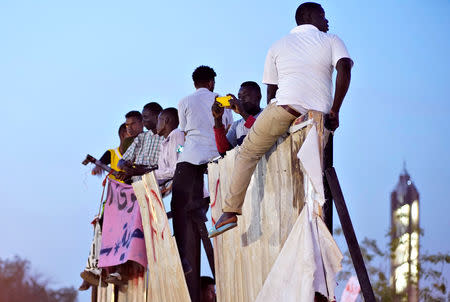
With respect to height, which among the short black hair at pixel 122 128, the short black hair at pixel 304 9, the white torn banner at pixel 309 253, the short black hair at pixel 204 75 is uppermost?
the short black hair at pixel 122 128

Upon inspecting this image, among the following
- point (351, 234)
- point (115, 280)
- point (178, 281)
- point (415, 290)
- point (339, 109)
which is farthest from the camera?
point (415, 290)

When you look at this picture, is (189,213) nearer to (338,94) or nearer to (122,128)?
(338,94)

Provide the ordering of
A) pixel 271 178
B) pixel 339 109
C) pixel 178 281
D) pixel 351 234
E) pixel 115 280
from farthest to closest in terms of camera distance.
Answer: pixel 115 280 → pixel 178 281 → pixel 271 178 → pixel 339 109 → pixel 351 234

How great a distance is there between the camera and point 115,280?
9.30m

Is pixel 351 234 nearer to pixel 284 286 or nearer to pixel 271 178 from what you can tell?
pixel 284 286

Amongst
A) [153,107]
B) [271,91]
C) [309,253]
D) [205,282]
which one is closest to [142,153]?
[153,107]

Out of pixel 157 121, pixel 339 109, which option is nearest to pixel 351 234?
pixel 339 109

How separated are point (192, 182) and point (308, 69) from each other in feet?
8.36

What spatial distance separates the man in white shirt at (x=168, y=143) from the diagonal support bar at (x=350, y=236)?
339 centimetres

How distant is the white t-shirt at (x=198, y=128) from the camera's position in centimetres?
788

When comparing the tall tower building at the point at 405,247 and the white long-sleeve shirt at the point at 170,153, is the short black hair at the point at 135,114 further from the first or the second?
the tall tower building at the point at 405,247

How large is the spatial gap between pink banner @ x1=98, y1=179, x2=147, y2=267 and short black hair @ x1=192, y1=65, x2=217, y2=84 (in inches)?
59.3

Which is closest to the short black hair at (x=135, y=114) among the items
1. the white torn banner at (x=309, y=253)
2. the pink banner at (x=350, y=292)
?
the pink banner at (x=350, y=292)

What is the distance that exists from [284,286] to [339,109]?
118cm
